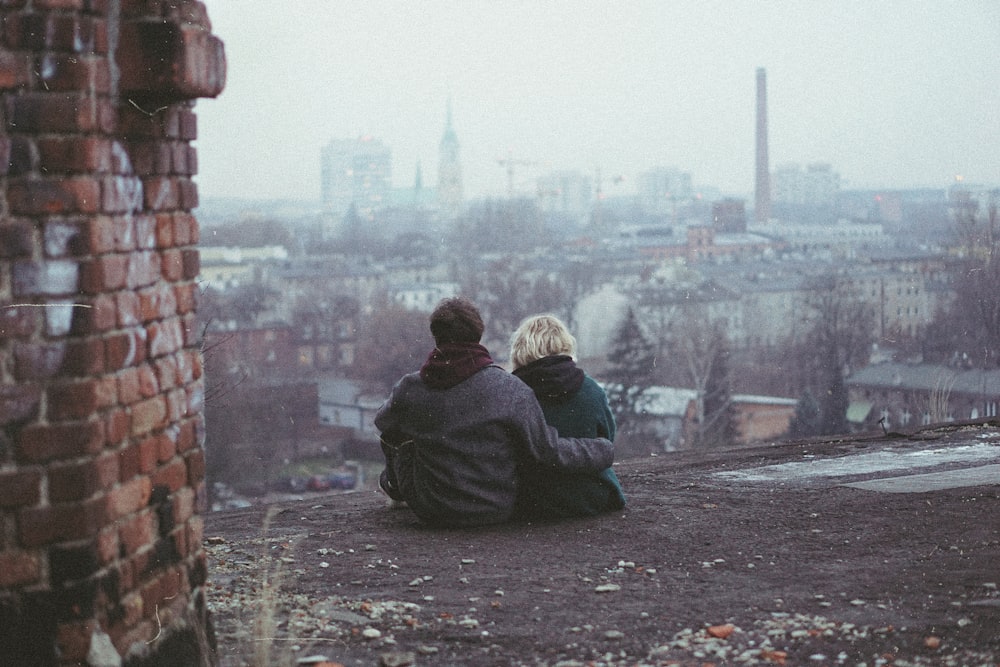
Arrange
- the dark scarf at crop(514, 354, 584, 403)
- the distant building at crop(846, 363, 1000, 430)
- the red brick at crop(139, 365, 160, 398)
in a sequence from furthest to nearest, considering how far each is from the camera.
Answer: the distant building at crop(846, 363, 1000, 430)
the dark scarf at crop(514, 354, 584, 403)
the red brick at crop(139, 365, 160, 398)

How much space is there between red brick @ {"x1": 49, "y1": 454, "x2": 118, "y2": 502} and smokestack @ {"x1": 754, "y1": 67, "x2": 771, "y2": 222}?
98496 mm

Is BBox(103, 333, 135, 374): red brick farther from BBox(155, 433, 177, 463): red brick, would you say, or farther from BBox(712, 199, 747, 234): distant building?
BBox(712, 199, 747, 234): distant building

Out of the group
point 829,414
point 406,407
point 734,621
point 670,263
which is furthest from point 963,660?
point 670,263

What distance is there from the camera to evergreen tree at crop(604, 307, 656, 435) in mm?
43688

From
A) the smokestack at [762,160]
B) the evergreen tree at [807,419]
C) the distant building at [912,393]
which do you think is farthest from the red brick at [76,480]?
the smokestack at [762,160]

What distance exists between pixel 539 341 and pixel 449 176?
102 metres

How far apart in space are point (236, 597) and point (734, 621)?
175 cm

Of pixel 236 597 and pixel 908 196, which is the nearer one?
pixel 236 597

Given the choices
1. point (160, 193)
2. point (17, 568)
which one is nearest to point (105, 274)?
point (160, 193)

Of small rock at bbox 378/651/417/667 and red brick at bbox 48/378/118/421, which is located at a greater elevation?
red brick at bbox 48/378/118/421

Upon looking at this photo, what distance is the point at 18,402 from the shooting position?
268 centimetres

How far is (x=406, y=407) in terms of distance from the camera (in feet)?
18.1

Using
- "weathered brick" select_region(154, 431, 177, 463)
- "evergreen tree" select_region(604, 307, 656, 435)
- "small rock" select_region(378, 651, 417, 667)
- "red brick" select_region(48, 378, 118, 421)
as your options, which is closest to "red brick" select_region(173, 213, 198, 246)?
"weathered brick" select_region(154, 431, 177, 463)

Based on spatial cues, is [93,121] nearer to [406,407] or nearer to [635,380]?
[406,407]
